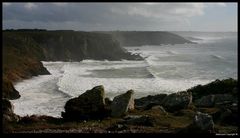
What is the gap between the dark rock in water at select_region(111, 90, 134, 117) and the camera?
2069cm

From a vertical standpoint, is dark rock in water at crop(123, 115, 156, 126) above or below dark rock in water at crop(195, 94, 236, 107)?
above

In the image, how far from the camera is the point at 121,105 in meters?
21.2

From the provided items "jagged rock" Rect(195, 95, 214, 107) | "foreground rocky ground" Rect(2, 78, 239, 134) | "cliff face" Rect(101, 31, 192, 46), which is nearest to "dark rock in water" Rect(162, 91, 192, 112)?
"foreground rocky ground" Rect(2, 78, 239, 134)

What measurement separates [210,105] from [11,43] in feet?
202

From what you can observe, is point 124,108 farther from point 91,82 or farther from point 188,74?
point 188,74

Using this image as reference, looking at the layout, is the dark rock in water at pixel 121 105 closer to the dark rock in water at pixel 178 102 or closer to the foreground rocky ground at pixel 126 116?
the foreground rocky ground at pixel 126 116

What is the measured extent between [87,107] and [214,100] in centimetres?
846

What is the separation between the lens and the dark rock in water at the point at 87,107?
20.3 meters

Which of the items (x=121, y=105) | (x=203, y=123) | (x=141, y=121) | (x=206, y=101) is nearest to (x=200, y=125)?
(x=203, y=123)

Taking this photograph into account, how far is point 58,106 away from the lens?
1219 inches

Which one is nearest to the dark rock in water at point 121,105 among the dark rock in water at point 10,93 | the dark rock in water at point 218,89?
the dark rock in water at point 218,89

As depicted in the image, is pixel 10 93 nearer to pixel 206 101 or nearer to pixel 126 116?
pixel 206 101

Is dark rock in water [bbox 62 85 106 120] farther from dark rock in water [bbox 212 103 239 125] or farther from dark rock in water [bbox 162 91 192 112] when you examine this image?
dark rock in water [bbox 212 103 239 125]

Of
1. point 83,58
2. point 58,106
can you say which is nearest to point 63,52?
point 83,58
